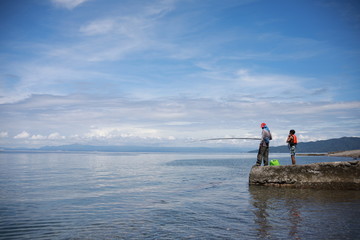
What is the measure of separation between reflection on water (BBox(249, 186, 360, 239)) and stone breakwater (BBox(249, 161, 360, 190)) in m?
0.68

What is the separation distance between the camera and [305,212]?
8391 millimetres

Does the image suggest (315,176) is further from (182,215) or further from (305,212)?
(182,215)

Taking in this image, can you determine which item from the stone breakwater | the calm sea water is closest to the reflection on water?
the calm sea water

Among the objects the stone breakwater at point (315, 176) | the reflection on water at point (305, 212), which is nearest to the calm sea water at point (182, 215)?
the reflection on water at point (305, 212)

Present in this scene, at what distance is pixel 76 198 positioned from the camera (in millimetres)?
11867

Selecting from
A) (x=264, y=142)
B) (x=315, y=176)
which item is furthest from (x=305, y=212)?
(x=264, y=142)

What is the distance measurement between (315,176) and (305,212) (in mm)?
5573

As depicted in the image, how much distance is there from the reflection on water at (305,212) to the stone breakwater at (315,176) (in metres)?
0.68

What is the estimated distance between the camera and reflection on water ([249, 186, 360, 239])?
6.40 m

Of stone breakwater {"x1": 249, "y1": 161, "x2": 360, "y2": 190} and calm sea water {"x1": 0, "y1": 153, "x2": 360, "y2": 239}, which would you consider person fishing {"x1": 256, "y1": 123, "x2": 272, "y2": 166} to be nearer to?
stone breakwater {"x1": 249, "y1": 161, "x2": 360, "y2": 190}

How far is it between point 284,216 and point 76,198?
8.67 metres

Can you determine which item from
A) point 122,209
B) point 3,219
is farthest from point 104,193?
point 3,219

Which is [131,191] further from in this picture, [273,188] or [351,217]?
[351,217]

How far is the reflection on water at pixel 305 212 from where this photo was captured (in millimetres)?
6400
